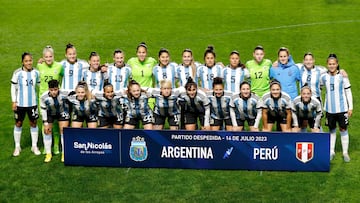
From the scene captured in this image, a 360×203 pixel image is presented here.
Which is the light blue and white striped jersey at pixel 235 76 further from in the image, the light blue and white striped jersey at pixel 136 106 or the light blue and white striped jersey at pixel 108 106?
the light blue and white striped jersey at pixel 108 106

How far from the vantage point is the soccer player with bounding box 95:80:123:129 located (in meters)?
11.5

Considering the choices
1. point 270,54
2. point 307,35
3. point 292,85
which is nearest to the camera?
point 292,85

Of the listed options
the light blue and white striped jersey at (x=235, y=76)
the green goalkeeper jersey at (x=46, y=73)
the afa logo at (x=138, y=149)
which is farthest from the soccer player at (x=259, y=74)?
the green goalkeeper jersey at (x=46, y=73)

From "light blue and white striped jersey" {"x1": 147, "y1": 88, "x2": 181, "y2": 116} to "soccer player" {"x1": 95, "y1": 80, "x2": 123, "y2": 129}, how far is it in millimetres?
631

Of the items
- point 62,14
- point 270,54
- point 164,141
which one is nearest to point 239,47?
point 270,54

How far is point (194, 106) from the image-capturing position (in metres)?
11.7

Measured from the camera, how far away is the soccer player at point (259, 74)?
490 inches

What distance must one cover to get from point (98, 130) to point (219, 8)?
1525cm

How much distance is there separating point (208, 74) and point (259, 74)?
3.22 ft

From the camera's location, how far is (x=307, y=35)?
70.4ft

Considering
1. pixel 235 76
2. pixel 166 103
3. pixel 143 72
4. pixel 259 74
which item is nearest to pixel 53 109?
pixel 143 72

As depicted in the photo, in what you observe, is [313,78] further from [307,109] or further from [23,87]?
[23,87]

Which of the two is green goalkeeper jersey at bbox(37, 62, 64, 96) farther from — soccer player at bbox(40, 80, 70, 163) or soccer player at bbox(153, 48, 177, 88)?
soccer player at bbox(153, 48, 177, 88)

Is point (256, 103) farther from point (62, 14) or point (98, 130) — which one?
point (62, 14)
